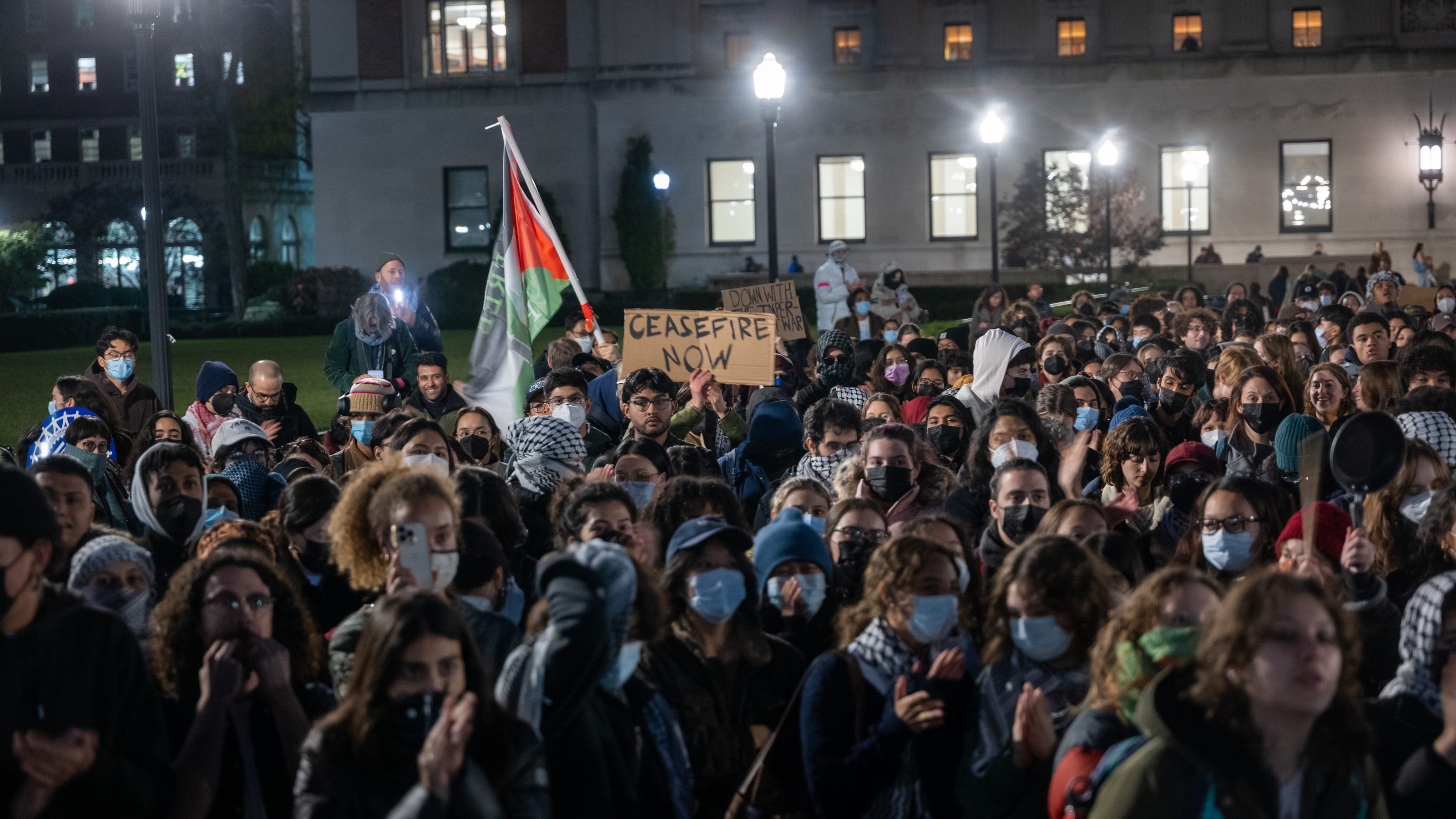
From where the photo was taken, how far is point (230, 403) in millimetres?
11000

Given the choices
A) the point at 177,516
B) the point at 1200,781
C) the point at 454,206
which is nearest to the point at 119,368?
the point at 177,516

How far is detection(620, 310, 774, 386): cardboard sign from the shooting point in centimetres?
1113

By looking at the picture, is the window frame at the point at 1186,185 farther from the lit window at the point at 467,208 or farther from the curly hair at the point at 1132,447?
the curly hair at the point at 1132,447

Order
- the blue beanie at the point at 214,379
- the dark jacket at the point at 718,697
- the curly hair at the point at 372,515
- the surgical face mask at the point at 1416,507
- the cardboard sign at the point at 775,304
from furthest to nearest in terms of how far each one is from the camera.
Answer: the cardboard sign at the point at 775,304
the blue beanie at the point at 214,379
the surgical face mask at the point at 1416,507
the curly hair at the point at 372,515
the dark jacket at the point at 718,697

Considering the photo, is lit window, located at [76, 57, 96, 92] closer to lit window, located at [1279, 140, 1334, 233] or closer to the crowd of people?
lit window, located at [1279, 140, 1334, 233]

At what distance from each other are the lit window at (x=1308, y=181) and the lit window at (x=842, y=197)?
38.9ft

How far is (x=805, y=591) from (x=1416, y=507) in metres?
2.68

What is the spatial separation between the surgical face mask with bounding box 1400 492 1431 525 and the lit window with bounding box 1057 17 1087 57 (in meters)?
41.4

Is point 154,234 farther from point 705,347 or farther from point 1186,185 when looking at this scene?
point 1186,185

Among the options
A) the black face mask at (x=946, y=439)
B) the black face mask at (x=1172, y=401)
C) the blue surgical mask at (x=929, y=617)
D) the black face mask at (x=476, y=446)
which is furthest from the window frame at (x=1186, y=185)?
the blue surgical mask at (x=929, y=617)

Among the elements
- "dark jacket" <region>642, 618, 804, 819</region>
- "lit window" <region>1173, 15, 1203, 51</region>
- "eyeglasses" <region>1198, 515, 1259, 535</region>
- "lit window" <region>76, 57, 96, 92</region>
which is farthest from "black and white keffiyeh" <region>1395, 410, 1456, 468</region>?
"lit window" <region>76, 57, 96, 92</region>

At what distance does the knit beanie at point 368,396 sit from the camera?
10.3 m

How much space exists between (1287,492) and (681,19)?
40.9 m

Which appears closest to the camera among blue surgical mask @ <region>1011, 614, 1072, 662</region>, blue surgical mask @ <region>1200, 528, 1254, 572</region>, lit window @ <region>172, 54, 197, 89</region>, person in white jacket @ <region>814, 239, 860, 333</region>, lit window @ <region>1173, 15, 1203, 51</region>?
blue surgical mask @ <region>1011, 614, 1072, 662</region>
